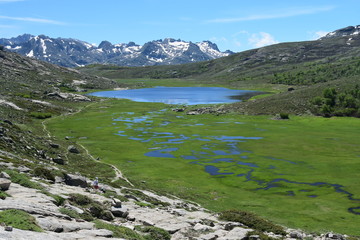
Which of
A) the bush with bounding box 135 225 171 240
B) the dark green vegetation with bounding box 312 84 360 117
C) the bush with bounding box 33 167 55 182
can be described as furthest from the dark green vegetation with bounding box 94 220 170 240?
the dark green vegetation with bounding box 312 84 360 117

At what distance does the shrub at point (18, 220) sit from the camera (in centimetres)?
1861

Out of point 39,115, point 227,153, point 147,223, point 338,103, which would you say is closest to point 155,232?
point 147,223

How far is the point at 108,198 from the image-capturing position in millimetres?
33531

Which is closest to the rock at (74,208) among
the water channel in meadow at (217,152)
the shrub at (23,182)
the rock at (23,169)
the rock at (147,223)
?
the shrub at (23,182)

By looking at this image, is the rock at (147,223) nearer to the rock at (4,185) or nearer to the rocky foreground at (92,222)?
the rocky foreground at (92,222)

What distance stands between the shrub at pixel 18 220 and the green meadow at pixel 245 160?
29522 millimetres

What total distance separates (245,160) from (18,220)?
64.7 meters

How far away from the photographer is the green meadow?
49369mm

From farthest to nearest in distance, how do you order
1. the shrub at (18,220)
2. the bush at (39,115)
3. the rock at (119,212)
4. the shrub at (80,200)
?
the bush at (39,115)
the shrub at (80,200)
the rock at (119,212)
the shrub at (18,220)

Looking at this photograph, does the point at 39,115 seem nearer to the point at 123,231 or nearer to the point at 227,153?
the point at 227,153

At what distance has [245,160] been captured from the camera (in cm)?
7919

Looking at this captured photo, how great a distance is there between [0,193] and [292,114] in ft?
499

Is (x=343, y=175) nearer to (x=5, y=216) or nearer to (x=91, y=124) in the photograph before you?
(x=5, y=216)

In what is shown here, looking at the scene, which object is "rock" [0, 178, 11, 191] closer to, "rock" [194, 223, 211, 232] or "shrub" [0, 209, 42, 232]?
"shrub" [0, 209, 42, 232]
